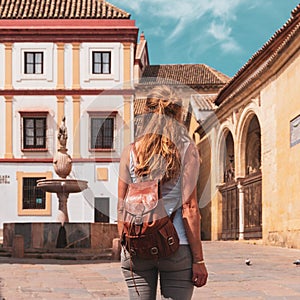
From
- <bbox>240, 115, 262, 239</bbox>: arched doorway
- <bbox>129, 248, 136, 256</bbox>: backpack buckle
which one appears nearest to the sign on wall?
<bbox>240, 115, 262, 239</bbox>: arched doorway

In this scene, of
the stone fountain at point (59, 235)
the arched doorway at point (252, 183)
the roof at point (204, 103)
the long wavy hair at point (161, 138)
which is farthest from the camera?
the roof at point (204, 103)

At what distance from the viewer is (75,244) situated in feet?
51.1

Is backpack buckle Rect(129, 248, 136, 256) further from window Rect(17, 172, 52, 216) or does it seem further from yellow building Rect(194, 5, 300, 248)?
window Rect(17, 172, 52, 216)

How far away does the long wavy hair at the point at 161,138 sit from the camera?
3377 millimetres

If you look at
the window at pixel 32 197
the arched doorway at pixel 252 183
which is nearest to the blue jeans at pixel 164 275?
the arched doorway at pixel 252 183

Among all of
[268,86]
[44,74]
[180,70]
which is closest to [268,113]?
[268,86]

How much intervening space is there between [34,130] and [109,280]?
22.5 metres

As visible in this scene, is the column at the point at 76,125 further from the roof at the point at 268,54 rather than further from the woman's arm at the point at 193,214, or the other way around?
the woman's arm at the point at 193,214

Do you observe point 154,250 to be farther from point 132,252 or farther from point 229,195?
point 229,195

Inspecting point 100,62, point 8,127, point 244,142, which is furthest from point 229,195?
point 8,127

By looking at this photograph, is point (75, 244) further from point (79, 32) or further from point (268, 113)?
point (79, 32)

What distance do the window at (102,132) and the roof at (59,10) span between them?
489cm

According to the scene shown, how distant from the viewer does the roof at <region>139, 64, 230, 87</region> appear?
46156mm

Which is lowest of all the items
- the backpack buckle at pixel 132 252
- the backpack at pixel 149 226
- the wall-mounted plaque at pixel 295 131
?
the backpack buckle at pixel 132 252
